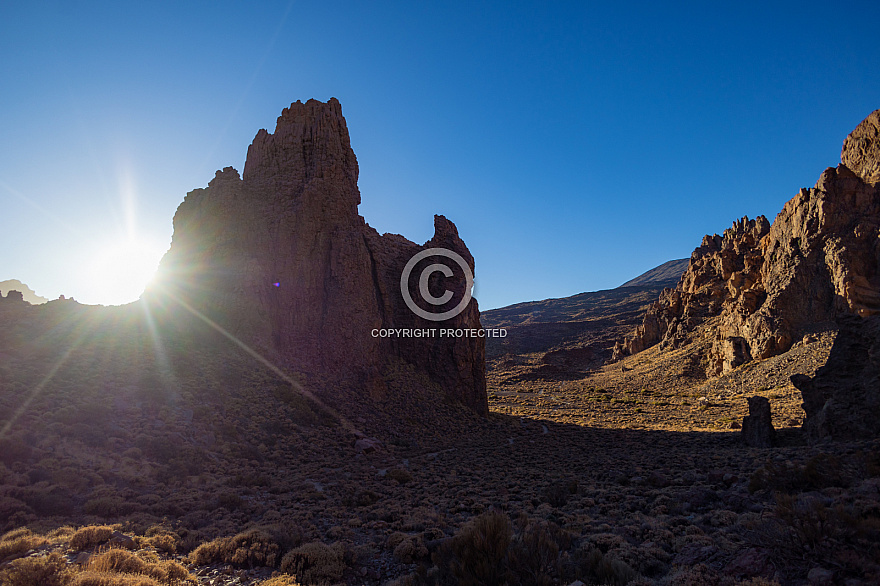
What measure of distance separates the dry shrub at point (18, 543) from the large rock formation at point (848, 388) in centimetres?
2591

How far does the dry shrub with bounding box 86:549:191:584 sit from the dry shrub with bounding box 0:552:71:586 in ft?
1.54

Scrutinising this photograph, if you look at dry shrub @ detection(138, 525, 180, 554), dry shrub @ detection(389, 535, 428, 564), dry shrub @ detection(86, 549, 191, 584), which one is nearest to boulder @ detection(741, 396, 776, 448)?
dry shrub @ detection(389, 535, 428, 564)

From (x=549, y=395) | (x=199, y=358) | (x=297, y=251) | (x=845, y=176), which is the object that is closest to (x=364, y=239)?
(x=297, y=251)

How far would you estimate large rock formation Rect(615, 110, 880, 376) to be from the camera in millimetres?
42812

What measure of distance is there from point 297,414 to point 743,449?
942 inches

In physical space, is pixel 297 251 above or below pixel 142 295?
above

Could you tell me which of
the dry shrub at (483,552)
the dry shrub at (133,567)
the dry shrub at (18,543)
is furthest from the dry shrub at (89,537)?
the dry shrub at (483,552)

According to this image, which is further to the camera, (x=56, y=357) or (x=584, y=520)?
(x=56, y=357)

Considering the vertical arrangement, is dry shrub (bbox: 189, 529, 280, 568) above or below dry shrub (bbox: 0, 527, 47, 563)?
below

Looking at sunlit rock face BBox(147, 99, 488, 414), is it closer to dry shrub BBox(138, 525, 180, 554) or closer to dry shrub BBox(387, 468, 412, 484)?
dry shrub BBox(387, 468, 412, 484)

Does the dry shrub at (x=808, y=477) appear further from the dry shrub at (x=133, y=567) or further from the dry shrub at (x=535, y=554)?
the dry shrub at (x=133, y=567)

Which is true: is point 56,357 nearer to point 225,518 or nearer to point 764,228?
point 225,518

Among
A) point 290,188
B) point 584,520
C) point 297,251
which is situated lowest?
point 584,520

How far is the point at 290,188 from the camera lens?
30.2 metres
